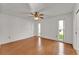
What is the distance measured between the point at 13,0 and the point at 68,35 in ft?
2.29

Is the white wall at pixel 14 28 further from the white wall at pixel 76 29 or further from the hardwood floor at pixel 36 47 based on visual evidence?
the white wall at pixel 76 29

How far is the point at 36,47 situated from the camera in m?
1.28

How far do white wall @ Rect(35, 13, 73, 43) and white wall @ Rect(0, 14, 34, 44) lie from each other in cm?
15

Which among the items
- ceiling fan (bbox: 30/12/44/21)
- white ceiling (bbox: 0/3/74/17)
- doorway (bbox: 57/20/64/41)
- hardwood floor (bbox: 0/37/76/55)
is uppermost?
white ceiling (bbox: 0/3/74/17)

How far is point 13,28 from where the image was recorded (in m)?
1.30

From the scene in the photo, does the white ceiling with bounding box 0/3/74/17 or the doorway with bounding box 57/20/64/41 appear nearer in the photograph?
the white ceiling with bounding box 0/3/74/17

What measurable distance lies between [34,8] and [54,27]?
0.32m

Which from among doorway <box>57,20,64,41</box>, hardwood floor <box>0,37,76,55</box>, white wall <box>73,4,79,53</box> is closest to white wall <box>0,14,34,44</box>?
hardwood floor <box>0,37,76,55</box>

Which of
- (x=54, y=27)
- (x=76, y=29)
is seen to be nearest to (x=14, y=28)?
(x=54, y=27)

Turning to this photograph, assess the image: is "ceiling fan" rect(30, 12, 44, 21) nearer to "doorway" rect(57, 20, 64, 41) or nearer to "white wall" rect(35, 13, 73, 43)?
"white wall" rect(35, 13, 73, 43)

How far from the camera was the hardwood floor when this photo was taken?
1220 mm

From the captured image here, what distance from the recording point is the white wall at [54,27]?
1242mm

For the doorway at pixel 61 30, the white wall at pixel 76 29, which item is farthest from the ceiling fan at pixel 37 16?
the white wall at pixel 76 29

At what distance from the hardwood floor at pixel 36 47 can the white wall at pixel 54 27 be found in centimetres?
6
